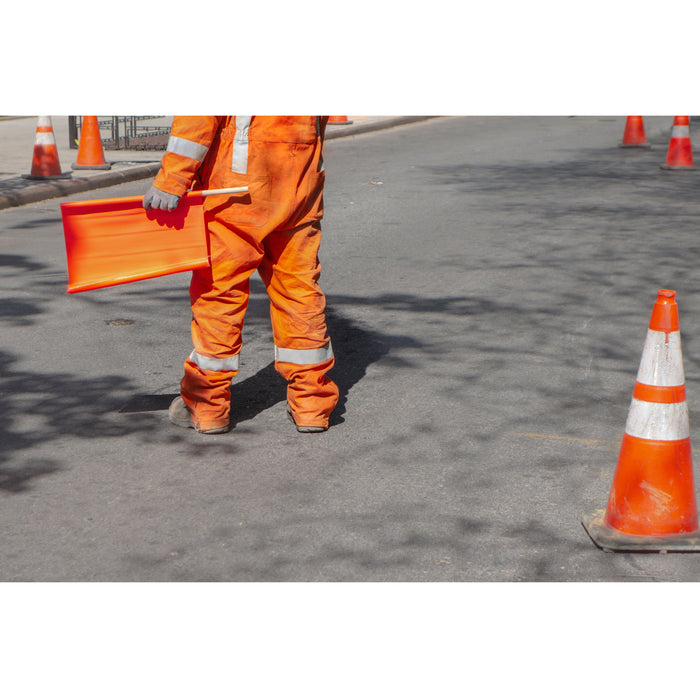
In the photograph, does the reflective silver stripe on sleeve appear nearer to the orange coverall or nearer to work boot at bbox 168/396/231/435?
the orange coverall

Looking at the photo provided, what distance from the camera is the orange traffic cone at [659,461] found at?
354 cm

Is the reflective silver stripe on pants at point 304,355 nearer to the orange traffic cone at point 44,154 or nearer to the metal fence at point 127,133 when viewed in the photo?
the orange traffic cone at point 44,154

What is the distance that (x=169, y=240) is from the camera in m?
4.26

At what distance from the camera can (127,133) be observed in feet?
51.2

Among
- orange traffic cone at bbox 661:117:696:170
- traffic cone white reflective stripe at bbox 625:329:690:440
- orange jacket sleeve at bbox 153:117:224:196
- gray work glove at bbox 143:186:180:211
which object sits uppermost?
orange jacket sleeve at bbox 153:117:224:196

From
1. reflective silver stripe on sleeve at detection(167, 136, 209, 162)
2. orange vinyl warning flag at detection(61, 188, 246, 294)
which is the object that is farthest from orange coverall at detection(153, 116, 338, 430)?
orange vinyl warning flag at detection(61, 188, 246, 294)

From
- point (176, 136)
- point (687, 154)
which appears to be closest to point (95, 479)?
point (176, 136)

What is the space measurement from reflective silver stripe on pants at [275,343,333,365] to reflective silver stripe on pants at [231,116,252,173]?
850mm

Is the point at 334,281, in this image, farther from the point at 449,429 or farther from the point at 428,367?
the point at 449,429

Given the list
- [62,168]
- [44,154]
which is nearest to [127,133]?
[62,168]

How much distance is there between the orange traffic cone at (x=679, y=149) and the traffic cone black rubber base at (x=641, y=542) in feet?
34.7

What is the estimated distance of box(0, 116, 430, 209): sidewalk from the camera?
35.7ft

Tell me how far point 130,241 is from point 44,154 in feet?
25.8

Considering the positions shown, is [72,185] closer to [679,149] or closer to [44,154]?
[44,154]
